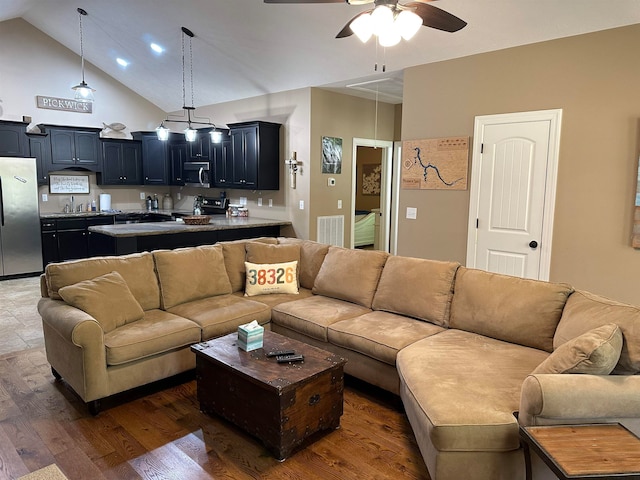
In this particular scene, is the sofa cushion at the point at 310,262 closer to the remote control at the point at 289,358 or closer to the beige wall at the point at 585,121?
the remote control at the point at 289,358

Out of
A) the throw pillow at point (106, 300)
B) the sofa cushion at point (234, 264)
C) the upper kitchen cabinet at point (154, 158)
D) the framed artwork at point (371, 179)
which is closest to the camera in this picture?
the throw pillow at point (106, 300)

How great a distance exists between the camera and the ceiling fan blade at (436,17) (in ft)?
8.57

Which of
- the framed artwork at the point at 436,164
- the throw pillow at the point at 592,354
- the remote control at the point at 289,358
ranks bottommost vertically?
the remote control at the point at 289,358

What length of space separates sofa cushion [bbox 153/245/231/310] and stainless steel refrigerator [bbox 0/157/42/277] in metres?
4.20

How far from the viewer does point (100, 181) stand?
806cm

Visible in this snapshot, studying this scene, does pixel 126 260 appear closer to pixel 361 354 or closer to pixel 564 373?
pixel 361 354

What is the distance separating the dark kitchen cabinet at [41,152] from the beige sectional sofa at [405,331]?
4832 millimetres

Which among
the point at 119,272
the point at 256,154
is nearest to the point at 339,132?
the point at 256,154

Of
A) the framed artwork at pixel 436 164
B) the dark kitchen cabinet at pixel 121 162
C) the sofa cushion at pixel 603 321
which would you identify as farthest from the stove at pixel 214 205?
the sofa cushion at pixel 603 321

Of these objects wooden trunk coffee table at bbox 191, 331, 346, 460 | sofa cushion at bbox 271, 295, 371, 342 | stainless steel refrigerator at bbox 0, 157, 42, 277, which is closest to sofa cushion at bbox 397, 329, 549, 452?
wooden trunk coffee table at bbox 191, 331, 346, 460

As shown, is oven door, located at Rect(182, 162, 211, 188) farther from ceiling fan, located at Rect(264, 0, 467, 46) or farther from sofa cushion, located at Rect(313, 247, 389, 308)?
ceiling fan, located at Rect(264, 0, 467, 46)

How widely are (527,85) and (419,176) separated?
4.67ft

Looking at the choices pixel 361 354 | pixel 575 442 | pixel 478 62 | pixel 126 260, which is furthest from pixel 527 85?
pixel 126 260

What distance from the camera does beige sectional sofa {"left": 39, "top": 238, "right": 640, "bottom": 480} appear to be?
197 centimetres
